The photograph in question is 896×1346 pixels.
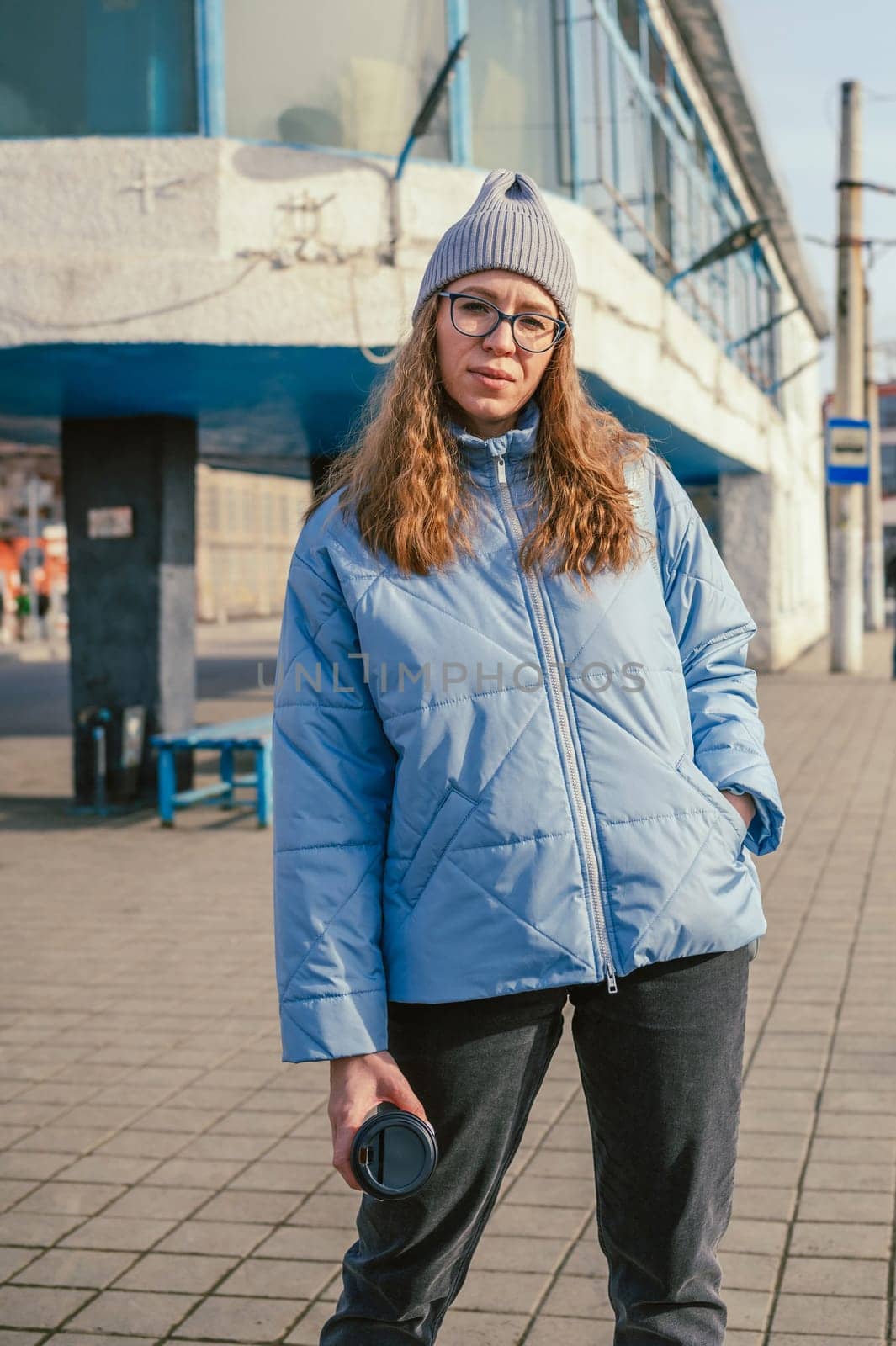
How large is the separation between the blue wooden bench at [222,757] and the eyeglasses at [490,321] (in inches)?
283

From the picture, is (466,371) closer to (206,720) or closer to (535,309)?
(535,309)

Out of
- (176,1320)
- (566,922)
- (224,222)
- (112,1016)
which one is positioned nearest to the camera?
(566,922)

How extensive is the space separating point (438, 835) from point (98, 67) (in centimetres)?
741

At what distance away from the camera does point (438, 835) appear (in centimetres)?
199

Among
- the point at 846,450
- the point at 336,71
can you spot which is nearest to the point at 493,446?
the point at 336,71

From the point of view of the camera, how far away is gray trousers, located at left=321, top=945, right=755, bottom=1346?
6.63ft

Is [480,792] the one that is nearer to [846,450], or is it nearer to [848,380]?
[846,450]

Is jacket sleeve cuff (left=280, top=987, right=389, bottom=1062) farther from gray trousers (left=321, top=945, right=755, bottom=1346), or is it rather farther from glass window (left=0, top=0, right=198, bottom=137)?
glass window (left=0, top=0, right=198, bottom=137)

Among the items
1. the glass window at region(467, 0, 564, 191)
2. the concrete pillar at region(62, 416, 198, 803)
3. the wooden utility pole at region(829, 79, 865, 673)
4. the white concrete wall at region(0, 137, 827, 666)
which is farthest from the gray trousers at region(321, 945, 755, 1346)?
the wooden utility pole at region(829, 79, 865, 673)

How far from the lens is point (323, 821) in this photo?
6.61 ft

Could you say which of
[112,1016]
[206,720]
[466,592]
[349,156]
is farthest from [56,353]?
[206,720]

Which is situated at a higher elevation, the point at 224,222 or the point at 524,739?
the point at 224,222

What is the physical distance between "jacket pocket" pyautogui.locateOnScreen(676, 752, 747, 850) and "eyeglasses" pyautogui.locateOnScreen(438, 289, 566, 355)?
0.60m

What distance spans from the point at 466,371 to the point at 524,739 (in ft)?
1.70
